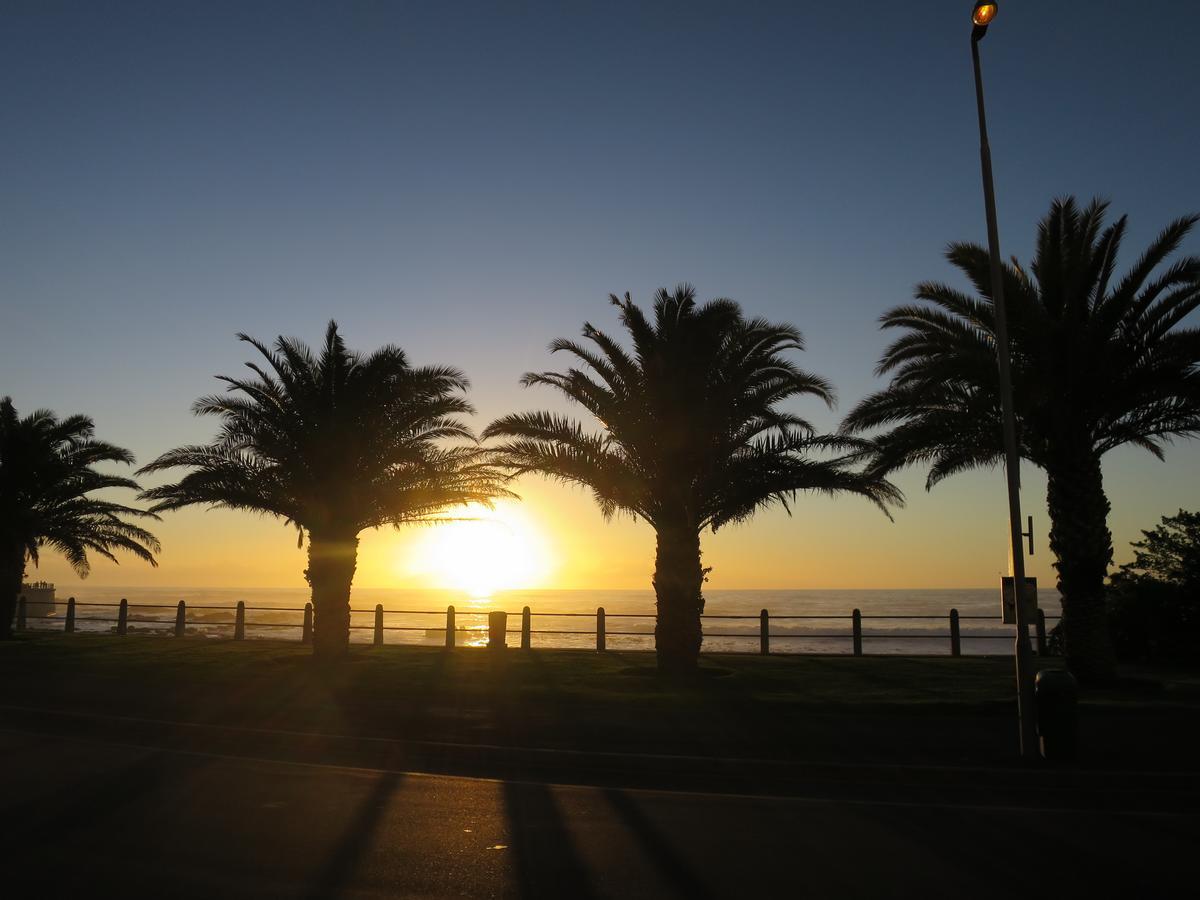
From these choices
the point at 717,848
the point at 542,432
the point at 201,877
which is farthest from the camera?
the point at 542,432

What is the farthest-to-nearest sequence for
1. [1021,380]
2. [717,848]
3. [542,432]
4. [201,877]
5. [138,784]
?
[542,432], [1021,380], [138,784], [717,848], [201,877]

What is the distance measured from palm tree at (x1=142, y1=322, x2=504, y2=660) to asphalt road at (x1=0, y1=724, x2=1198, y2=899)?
529 inches

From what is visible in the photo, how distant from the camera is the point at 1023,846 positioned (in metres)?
7.38

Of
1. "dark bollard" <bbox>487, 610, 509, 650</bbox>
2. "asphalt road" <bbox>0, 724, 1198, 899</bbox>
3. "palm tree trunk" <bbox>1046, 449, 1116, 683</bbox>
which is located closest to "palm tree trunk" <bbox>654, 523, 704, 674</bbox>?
"dark bollard" <bbox>487, 610, 509, 650</bbox>

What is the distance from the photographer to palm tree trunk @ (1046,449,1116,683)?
1803 centimetres

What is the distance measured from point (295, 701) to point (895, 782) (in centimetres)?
942

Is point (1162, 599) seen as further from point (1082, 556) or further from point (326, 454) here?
point (326, 454)

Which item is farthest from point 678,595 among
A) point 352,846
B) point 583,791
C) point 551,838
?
point 352,846

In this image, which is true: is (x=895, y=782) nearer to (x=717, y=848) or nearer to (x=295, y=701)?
(x=717, y=848)

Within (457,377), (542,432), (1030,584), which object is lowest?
(1030,584)

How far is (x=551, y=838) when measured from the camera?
755 centimetres

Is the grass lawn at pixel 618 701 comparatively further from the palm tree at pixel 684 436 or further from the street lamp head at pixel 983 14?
the street lamp head at pixel 983 14

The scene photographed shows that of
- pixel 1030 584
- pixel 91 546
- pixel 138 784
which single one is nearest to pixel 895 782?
pixel 1030 584

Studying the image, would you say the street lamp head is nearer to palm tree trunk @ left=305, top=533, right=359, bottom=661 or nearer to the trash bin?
the trash bin
